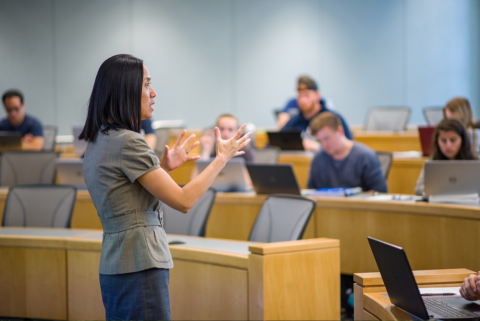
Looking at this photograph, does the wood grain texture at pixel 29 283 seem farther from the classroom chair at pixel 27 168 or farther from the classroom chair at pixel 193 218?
the classroom chair at pixel 27 168

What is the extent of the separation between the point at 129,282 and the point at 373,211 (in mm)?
2005

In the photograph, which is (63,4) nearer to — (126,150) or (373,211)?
(373,211)

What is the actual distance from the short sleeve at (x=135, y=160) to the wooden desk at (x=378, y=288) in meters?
0.75

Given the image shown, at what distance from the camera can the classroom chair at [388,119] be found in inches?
279

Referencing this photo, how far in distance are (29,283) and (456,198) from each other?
2.37 meters

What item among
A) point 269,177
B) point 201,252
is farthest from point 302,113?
point 201,252

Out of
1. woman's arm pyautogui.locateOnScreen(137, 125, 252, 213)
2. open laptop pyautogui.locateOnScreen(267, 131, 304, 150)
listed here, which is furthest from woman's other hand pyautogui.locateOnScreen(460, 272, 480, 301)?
open laptop pyautogui.locateOnScreen(267, 131, 304, 150)

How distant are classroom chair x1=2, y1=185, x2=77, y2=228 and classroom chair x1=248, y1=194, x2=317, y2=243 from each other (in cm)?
128

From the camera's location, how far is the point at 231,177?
374 centimetres

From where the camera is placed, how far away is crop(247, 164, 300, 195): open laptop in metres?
3.31

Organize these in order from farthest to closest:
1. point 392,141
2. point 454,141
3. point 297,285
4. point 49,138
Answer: point 49,138 → point 392,141 → point 454,141 → point 297,285

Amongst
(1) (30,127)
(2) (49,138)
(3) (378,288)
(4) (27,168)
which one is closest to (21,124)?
(1) (30,127)

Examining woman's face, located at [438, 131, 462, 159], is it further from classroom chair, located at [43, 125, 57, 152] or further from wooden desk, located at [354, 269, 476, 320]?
classroom chair, located at [43, 125, 57, 152]

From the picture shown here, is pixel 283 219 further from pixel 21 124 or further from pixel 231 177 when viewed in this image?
pixel 21 124
